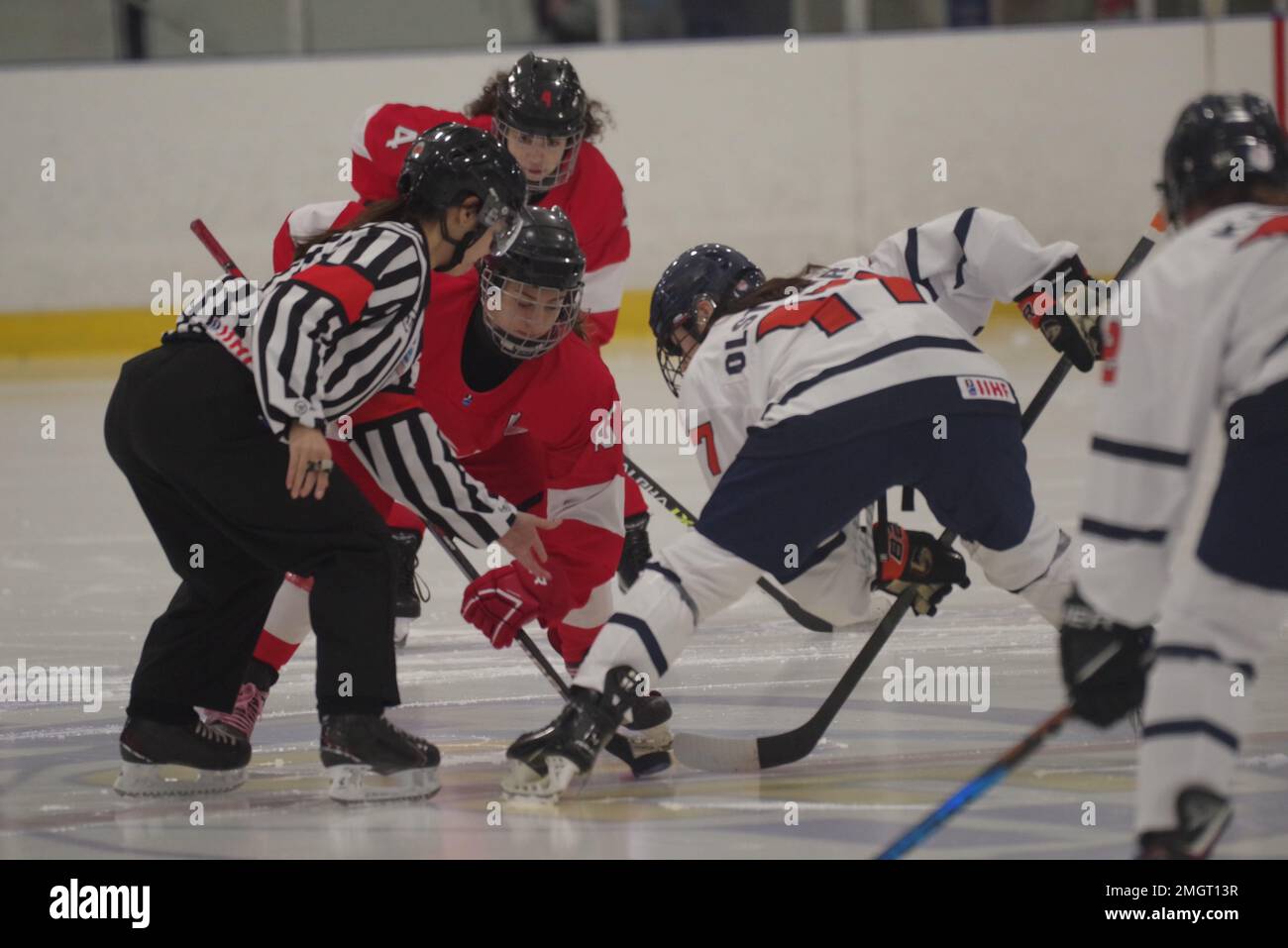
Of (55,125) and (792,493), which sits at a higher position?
(55,125)

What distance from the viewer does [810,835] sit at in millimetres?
2420

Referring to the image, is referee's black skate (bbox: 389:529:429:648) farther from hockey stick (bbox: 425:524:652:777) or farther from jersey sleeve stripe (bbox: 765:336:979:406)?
jersey sleeve stripe (bbox: 765:336:979:406)

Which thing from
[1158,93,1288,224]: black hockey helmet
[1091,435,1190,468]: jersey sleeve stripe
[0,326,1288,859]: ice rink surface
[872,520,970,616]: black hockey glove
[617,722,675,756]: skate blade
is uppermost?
[1158,93,1288,224]: black hockey helmet

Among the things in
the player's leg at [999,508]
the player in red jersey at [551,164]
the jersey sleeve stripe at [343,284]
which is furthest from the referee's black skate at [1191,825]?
the player in red jersey at [551,164]

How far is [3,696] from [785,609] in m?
1.69

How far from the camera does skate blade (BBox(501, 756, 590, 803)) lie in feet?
8.41

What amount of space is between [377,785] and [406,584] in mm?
1153

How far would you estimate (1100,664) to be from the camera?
1914mm

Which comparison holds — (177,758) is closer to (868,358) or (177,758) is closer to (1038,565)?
(868,358)

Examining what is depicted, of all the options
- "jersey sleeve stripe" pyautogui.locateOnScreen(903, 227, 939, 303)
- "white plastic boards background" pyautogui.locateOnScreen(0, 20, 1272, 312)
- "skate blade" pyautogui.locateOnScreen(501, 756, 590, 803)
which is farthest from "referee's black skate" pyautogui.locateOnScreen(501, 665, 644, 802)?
"white plastic boards background" pyautogui.locateOnScreen(0, 20, 1272, 312)

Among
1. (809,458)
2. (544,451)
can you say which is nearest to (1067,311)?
(809,458)

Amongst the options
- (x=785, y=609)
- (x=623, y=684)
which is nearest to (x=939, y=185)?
(x=785, y=609)

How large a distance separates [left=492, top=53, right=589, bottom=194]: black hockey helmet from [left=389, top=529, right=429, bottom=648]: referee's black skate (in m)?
0.89
